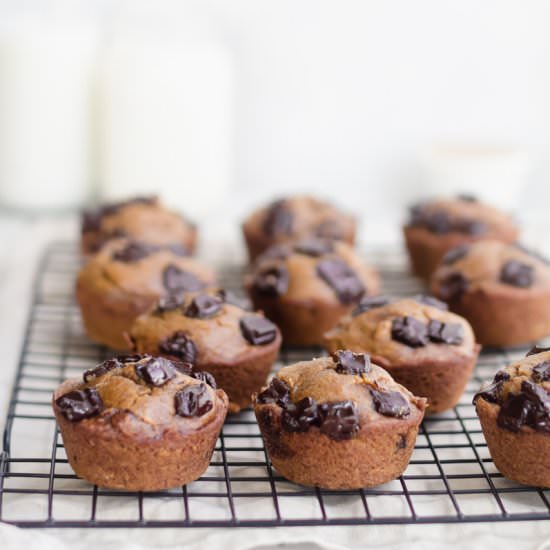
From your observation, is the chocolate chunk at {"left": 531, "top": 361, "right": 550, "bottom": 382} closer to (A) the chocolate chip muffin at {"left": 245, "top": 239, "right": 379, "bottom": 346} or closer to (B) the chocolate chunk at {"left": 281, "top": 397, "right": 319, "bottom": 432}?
(B) the chocolate chunk at {"left": 281, "top": 397, "right": 319, "bottom": 432}

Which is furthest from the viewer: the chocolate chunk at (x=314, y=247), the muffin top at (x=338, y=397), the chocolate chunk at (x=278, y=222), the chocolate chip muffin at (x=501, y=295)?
the chocolate chunk at (x=278, y=222)

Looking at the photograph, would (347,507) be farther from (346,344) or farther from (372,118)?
(372,118)

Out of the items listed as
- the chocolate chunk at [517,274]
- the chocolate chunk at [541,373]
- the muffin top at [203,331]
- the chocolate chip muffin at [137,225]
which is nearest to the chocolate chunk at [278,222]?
the chocolate chip muffin at [137,225]

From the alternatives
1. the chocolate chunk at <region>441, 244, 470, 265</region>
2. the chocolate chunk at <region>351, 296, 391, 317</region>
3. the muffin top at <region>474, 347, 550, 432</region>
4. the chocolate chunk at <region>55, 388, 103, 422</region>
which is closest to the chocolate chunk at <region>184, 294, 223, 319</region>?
the chocolate chunk at <region>351, 296, 391, 317</region>

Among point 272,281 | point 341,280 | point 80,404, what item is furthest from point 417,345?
point 80,404

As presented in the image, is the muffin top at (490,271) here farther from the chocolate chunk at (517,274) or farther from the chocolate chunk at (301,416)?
the chocolate chunk at (301,416)

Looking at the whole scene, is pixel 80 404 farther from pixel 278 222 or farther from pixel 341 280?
pixel 278 222

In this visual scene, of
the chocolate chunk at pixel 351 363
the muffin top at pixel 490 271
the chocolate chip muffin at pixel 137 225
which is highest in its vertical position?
the chocolate chunk at pixel 351 363
